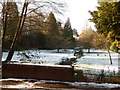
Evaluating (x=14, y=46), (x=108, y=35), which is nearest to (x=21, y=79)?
(x=14, y=46)

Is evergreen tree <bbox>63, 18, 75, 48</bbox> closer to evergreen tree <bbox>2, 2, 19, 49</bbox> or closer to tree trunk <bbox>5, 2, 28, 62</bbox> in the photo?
tree trunk <bbox>5, 2, 28, 62</bbox>

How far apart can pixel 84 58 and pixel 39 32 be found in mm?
928

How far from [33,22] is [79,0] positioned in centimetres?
92

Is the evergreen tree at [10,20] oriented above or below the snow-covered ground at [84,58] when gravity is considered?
above

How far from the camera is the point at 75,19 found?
4047mm

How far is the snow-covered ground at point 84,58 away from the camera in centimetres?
396

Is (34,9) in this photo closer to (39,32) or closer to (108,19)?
(39,32)

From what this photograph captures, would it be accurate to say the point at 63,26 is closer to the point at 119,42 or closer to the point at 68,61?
the point at 68,61

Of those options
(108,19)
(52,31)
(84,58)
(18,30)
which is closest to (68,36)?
(52,31)

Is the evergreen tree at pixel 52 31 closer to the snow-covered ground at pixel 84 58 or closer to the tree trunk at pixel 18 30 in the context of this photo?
the snow-covered ground at pixel 84 58

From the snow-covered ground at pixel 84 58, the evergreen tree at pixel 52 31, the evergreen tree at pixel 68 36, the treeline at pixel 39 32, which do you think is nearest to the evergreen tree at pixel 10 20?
the treeline at pixel 39 32

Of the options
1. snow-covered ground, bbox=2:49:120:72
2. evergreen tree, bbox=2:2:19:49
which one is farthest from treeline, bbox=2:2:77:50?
snow-covered ground, bbox=2:49:120:72

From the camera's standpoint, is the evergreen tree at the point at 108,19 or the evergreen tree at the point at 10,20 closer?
the evergreen tree at the point at 108,19

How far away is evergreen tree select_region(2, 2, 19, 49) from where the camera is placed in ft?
13.8
